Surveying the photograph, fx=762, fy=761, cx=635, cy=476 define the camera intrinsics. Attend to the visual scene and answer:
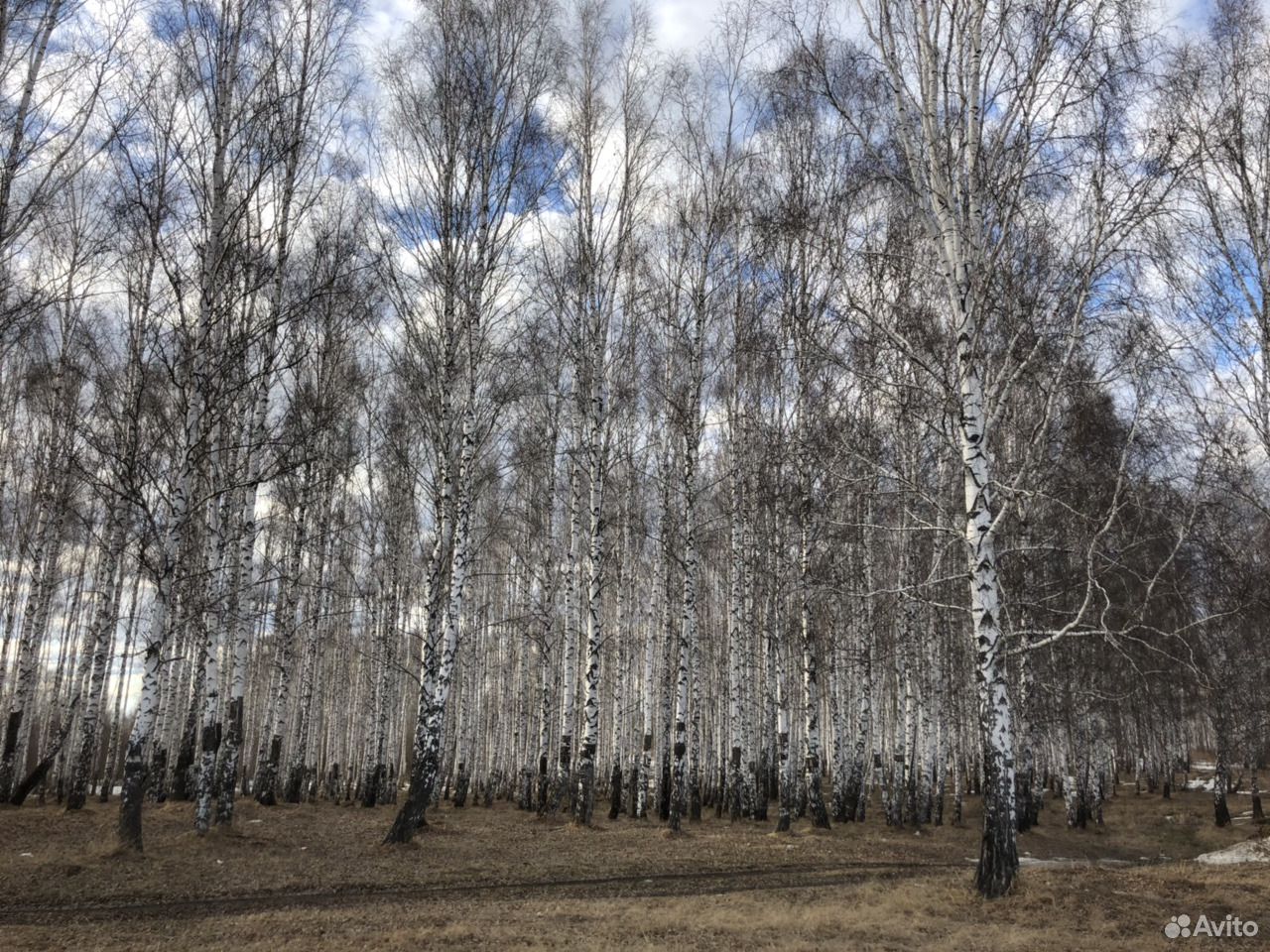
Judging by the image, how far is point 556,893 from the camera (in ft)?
28.6

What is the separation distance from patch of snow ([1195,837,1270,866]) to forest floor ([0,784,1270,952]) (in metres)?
1.36

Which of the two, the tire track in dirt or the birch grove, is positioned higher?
the birch grove

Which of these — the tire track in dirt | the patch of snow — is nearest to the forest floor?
the tire track in dirt

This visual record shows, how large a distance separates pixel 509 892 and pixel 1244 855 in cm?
1138

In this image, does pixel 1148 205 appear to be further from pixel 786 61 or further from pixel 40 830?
pixel 40 830

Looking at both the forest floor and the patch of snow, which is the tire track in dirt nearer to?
the forest floor

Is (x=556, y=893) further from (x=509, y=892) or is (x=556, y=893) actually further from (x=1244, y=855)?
(x=1244, y=855)

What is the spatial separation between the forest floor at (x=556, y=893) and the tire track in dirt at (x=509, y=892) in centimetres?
3

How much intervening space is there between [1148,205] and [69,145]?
11.7m

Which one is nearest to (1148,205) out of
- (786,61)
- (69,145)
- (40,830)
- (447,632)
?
(786,61)

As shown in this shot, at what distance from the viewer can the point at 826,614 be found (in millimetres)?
20922

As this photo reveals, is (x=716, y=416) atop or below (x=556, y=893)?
atop

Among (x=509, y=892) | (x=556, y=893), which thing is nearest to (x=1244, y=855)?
(x=556, y=893)

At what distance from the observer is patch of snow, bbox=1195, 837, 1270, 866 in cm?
1130
